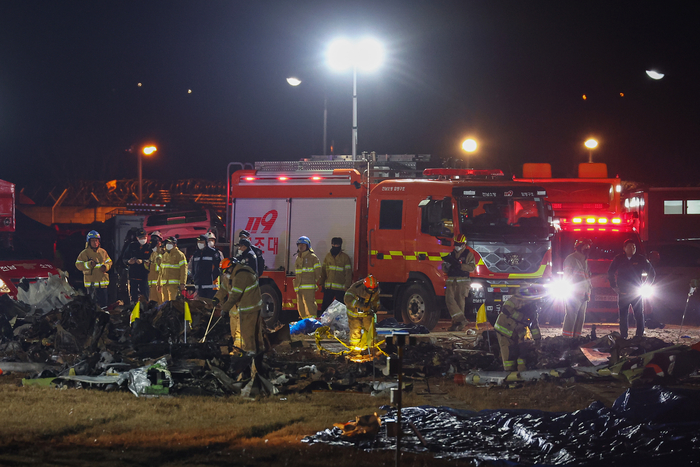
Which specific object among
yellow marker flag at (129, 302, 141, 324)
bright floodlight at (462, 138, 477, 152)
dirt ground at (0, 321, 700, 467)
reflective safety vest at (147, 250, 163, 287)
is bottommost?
dirt ground at (0, 321, 700, 467)

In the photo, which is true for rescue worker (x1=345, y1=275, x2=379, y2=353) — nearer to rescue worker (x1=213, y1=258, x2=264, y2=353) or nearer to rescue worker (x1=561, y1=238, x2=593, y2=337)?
rescue worker (x1=213, y1=258, x2=264, y2=353)

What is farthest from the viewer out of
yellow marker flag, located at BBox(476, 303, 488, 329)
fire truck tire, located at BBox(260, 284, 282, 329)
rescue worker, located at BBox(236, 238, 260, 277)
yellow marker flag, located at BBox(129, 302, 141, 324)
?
fire truck tire, located at BBox(260, 284, 282, 329)

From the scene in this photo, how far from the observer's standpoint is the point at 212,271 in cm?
1530

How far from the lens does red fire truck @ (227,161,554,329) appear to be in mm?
12981

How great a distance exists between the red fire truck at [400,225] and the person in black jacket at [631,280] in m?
1.31

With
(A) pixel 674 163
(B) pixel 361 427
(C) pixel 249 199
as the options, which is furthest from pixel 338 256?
(A) pixel 674 163

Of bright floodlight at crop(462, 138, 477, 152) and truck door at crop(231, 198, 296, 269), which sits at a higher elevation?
bright floodlight at crop(462, 138, 477, 152)

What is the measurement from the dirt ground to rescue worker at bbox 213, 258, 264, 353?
6.82 ft

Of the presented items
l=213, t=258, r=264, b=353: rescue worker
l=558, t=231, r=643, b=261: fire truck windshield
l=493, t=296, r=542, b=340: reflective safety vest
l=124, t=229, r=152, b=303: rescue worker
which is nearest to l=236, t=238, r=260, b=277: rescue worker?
l=213, t=258, r=264, b=353: rescue worker

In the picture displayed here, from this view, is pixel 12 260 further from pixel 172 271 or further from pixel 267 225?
pixel 267 225

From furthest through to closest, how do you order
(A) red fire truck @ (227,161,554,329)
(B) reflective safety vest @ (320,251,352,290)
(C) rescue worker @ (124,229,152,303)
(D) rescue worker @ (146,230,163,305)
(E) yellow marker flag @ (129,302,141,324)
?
(C) rescue worker @ (124,229,152,303), (D) rescue worker @ (146,230,163,305), (B) reflective safety vest @ (320,251,352,290), (A) red fire truck @ (227,161,554,329), (E) yellow marker flag @ (129,302,141,324)

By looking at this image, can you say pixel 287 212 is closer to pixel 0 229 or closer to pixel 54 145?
pixel 0 229

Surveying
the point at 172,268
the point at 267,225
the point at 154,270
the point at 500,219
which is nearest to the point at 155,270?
the point at 154,270

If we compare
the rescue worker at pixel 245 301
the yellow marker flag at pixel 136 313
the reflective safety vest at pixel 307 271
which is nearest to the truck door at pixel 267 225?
the reflective safety vest at pixel 307 271
